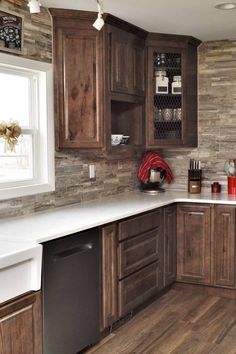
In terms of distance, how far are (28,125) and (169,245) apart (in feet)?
5.42

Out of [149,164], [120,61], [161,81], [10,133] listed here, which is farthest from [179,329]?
[161,81]

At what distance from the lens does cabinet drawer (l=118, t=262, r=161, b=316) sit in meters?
3.57

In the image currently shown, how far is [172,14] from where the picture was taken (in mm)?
3787

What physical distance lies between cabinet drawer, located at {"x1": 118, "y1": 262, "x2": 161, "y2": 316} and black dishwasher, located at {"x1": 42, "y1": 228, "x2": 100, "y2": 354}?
1.19 feet

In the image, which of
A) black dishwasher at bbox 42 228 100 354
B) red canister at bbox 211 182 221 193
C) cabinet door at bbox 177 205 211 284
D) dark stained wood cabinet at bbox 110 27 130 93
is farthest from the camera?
red canister at bbox 211 182 221 193

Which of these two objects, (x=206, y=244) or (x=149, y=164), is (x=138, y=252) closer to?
(x=206, y=244)

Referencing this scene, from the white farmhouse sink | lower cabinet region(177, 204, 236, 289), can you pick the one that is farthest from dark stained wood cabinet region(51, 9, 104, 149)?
the white farmhouse sink

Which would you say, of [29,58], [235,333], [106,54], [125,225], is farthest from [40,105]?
[235,333]

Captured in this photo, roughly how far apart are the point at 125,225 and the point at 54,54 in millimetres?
1366

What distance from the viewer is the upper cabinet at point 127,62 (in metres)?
3.90

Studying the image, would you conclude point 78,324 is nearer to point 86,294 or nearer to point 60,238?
point 86,294

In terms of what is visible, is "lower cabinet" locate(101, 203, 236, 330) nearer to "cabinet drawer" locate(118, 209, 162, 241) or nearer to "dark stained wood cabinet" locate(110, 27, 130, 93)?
"cabinet drawer" locate(118, 209, 162, 241)

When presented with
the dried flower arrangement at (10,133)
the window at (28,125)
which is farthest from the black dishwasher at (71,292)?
the dried flower arrangement at (10,133)

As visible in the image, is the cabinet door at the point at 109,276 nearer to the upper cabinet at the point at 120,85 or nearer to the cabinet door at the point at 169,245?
the upper cabinet at the point at 120,85
